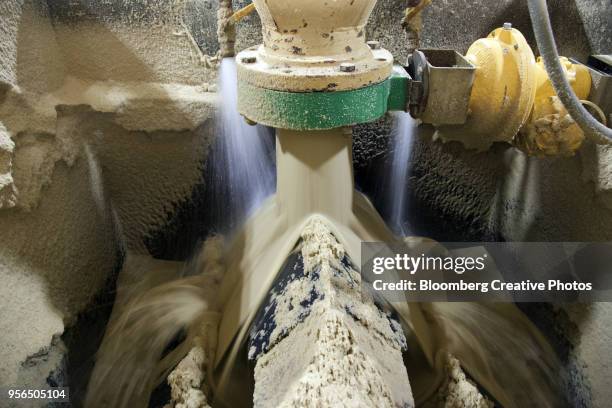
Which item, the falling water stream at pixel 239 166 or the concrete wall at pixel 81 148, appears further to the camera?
the falling water stream at pixel 239 166

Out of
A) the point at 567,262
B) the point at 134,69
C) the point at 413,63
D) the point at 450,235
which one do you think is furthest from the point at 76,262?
the point at 567,262

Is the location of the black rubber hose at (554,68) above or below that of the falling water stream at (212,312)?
above

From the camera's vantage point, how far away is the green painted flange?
3.05 feet

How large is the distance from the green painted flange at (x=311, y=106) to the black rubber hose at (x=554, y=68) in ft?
0.99

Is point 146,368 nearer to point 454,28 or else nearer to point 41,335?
point 41,335

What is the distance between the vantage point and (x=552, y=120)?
115 cm

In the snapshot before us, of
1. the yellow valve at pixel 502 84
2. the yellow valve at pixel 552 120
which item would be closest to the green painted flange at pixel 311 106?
the yellow valve at pixel 502 84

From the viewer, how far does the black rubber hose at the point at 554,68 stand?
870 millimetres

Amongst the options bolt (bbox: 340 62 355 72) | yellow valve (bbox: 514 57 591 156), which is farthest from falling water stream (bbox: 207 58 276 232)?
yellow valve (bbox: 514 57 591 156)

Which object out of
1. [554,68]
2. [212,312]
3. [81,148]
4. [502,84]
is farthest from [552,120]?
[81,148]

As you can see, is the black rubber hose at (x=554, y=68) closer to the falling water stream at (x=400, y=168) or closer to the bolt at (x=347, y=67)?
the bolt at (x=347, y=67)

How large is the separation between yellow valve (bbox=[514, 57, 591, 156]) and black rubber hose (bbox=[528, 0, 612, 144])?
12 centimetres

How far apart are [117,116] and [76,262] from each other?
47 cm

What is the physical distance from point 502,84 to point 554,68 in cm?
20
